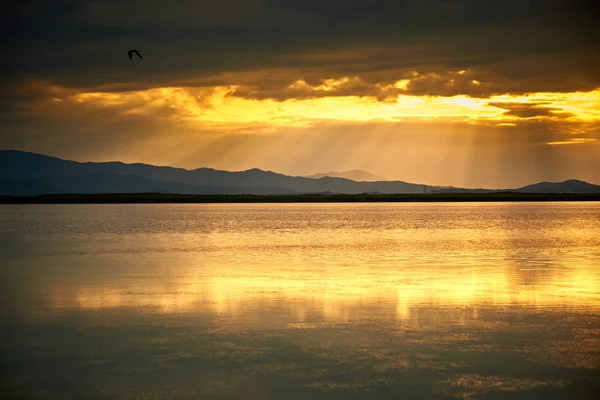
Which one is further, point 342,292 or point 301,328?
point 342,292

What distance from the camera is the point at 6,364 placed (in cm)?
1385

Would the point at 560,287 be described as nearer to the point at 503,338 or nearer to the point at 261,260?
the point at 503,338

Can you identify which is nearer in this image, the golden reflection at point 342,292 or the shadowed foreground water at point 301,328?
the shadowed foreground water at point 301,328

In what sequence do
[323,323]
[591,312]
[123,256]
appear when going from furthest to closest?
[123,256] → [591,312] → [323,323]

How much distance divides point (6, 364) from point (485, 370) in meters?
9.27

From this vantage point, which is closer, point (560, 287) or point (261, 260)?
point (560, 287)

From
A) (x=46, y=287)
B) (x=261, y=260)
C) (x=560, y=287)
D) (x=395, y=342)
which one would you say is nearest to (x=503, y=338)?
(x=395, y=342)

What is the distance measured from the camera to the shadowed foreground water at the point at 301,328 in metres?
12.4

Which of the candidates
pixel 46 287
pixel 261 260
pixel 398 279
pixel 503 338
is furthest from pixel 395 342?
pixel 261 260

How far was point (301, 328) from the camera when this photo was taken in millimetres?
16734

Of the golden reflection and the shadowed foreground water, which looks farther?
the golden reflection

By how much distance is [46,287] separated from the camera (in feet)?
79.9

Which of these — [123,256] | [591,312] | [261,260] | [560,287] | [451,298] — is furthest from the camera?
[123,256]

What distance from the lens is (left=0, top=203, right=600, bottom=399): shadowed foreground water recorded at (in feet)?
40.6
